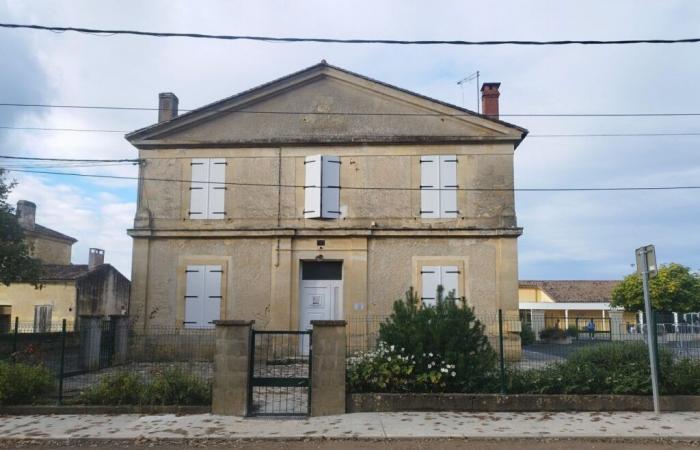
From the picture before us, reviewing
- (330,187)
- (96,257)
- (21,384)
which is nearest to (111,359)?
(21,384)

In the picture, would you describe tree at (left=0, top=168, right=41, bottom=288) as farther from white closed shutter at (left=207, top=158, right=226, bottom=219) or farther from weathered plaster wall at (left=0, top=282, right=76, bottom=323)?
weathered plaster wall at (left=0, top=282, right=76, bottom=323)

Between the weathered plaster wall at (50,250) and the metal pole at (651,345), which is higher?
the weathered plaster wall at (50,250)

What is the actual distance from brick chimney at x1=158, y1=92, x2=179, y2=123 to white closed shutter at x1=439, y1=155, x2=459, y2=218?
817 cm

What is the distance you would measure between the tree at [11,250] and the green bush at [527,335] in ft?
43.9

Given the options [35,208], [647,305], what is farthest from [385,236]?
[35,208]

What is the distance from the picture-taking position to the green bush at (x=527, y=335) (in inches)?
549

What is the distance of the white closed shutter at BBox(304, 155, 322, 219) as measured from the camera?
16.1 meters

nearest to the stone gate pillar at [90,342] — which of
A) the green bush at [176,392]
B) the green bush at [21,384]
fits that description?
the green bush at [21,384]

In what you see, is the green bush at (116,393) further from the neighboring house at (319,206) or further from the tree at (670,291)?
the tree at (670,291)

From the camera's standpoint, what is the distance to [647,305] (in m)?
9.62

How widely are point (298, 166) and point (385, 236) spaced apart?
3.13 m

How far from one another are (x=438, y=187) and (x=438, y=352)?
695 centimetres

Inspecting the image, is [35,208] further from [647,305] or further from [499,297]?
[647,305]

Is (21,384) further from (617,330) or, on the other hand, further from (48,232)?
(48,232)
